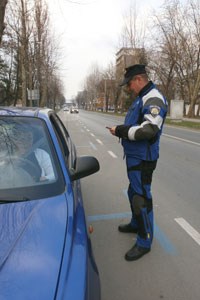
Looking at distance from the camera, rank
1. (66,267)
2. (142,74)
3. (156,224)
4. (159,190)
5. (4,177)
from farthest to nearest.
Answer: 1. (159,190)
2. (156,224)
3. (142,74)
4. (4,177)
5. (66,267)

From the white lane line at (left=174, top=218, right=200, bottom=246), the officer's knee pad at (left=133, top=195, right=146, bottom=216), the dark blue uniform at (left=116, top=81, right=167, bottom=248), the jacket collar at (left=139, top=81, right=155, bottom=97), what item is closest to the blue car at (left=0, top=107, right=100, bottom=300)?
the dark blue uniform at (left=116, top=81, right=167, bottom=248)

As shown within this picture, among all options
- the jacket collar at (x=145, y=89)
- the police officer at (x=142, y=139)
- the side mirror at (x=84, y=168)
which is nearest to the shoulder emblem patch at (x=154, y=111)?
the police officer at (x=142, y=139)

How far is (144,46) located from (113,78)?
1050 inches

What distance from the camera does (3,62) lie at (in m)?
32.9

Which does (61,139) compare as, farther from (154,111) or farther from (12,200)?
(12,200)

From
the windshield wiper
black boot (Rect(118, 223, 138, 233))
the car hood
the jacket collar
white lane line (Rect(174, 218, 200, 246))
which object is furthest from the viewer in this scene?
black boot (Rect(118, 223, 138, 233))

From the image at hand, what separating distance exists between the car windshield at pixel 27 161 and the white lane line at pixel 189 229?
2.11 m

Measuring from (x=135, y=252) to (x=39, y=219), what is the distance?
1.65 metres

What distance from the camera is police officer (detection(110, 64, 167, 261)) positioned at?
2.92 m

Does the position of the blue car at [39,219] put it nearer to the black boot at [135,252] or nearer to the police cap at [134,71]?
the police cap at [134,71]

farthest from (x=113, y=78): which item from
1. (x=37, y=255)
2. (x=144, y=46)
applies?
(x=37, y=255)

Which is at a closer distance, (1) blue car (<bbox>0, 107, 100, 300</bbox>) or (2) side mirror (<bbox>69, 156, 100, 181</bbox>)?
(1) blue car (<bbox>0, 107, 100, 300</bbox>)

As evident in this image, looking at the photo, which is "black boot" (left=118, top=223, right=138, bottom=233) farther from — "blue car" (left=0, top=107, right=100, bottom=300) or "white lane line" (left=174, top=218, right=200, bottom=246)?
"blue car" (left=0, top=107, right=100, bottom=300)

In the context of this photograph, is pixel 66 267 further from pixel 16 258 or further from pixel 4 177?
pixel 4 177
